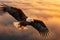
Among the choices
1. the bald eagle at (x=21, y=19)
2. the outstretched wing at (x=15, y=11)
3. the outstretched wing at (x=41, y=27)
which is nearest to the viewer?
the outstretched wing at (x=41, y=27)

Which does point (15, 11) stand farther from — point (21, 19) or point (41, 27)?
point (41, 27)

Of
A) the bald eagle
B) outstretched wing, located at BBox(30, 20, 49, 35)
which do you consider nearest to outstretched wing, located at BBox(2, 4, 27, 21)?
the bald eagle

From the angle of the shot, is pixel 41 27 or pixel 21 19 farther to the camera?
pixel 21 19

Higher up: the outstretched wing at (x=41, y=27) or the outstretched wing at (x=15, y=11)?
the outstretched wing at (x=15, y=11)

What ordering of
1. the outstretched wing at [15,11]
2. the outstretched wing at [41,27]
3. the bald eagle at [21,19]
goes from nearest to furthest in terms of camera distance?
the outstretched wing at [41,27] < the bald eagle at [21,19] < the outstretched wing at [15,11]

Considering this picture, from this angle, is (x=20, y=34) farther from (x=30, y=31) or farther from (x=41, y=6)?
(x=41, y=6)

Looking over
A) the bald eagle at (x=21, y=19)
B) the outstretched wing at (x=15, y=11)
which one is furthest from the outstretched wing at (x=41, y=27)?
the outstretched wing at (x=15, y=11)

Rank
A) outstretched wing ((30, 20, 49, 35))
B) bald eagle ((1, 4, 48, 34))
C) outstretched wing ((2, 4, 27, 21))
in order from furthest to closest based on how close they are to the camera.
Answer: outstretched wing ((2, 4, 27, 21)) → bald eagle ((1, 4, 48, 34)) → outstretched wing ((30, 20, 49, 35))

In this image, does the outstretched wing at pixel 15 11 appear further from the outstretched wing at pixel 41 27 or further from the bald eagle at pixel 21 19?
the outstretched wing at pixel 41 27

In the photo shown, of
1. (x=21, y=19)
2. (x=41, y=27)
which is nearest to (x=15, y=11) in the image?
(x=21, y=19)

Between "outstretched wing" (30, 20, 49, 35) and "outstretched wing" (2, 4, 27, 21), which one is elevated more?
"outstretched wing" (2, 4, 27, 21)

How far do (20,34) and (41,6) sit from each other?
4.18m

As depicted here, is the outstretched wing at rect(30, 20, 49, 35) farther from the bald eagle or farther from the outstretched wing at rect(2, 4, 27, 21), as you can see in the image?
the outstretched wing at rect(2, 4, 27, 21)

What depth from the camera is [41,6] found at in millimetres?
14375
